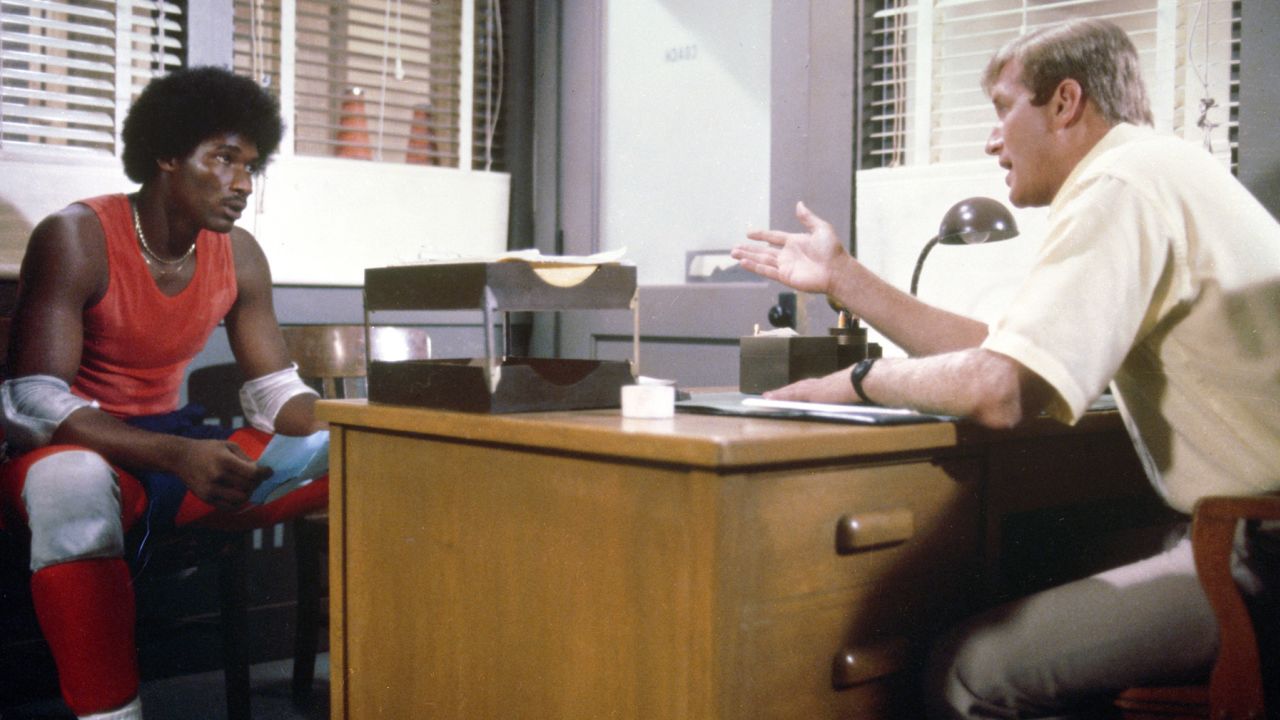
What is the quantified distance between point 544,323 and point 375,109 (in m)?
0.87

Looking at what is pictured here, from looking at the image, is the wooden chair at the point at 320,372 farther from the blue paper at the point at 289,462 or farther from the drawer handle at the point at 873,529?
the drawer handle at the point at 873,529

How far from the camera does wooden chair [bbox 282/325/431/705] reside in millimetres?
2742

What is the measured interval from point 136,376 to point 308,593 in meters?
0.64

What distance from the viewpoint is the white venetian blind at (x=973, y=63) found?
232cm

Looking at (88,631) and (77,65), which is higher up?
(77,65)

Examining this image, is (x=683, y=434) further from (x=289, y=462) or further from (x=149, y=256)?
(x=149, y=256)

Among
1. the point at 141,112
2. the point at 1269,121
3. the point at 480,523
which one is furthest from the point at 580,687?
the point at 141,112

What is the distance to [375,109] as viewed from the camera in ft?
11.7

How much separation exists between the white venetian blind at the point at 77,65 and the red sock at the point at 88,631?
58.1 inches

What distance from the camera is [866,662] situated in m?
1.33

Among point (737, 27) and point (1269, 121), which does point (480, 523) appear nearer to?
point (1269, 121)

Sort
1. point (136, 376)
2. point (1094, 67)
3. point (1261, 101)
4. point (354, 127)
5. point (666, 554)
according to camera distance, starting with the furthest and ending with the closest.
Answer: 1. point (354, 127)
2. point (136, 376)
3. point (1261, 101)
4. point (1094, 67)
5. point (666, 554)

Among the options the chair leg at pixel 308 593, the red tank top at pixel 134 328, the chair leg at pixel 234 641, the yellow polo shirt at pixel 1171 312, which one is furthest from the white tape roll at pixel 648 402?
the red tank top at pixel 134 328

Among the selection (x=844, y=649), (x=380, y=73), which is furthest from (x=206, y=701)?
(x=844, y=649)
